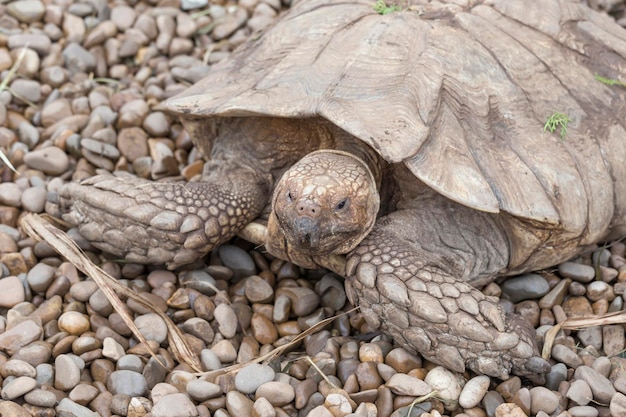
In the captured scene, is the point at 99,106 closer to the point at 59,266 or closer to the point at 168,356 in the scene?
the point at 59,266

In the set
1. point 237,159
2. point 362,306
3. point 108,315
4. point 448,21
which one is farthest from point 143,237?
point 448,21

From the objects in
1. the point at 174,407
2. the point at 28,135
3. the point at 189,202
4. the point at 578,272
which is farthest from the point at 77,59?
the point at 578,272

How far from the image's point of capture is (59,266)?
356 cm

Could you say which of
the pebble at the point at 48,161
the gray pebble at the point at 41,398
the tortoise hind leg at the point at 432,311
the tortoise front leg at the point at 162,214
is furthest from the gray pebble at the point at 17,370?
the pebble at the point at 48,161

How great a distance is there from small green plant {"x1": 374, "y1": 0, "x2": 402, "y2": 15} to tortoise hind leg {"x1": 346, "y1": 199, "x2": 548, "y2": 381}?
1.03m

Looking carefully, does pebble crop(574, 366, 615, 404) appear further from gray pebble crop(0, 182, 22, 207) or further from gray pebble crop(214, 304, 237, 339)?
gray pebble crop(0, 182, 22, 207)

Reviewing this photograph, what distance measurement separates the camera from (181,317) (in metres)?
3.36

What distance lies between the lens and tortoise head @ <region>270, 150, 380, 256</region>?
9.66 feet

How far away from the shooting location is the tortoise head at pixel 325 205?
9.66 ft

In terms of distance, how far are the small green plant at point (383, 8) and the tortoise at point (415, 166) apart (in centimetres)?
2

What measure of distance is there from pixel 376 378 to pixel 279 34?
Result: 1.70 m

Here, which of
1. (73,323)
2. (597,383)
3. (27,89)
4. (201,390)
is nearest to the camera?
(201,390)

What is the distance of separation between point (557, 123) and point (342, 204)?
109cm

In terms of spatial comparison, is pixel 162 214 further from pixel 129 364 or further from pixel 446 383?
pixel 446 383
